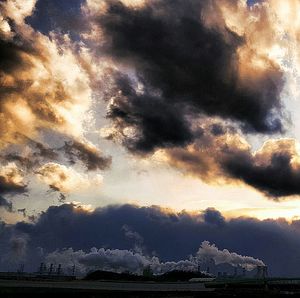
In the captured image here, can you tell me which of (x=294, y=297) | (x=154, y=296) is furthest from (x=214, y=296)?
(x=294, y=297)

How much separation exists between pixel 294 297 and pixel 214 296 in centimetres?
2578

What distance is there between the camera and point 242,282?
19525 centimetres

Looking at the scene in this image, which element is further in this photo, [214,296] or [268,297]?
[268,297]

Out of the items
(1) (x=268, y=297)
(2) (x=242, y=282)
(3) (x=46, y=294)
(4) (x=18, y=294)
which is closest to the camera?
(4) (x=18, y=294)

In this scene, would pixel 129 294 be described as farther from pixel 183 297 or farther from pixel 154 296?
pixel 183 297

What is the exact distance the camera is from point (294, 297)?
112 m

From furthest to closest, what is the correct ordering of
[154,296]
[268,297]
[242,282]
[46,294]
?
[242,282]
[268,297]
[154,296]
[46,294]

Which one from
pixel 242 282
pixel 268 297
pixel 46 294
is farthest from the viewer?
pixel 242 282

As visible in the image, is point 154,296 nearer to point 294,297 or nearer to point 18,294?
point 18,294

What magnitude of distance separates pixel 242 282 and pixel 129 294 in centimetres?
11223

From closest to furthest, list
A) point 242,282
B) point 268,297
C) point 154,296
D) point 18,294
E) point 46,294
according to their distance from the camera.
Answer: point 18,294
point 46,294
point 154,296
point 268,297
point 242,282

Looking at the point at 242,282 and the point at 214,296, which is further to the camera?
the point at 242,282

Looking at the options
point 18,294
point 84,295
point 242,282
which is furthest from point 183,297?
point 242,282

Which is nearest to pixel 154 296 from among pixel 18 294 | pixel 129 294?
pixel 129 294
